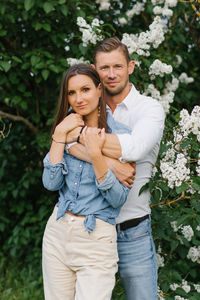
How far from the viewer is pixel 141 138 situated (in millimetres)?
2004

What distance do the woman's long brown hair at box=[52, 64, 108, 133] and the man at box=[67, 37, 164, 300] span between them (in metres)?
0.14

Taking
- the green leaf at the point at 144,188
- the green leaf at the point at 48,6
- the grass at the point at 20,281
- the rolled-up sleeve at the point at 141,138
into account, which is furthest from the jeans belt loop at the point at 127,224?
the green leaf at the point at 48,6

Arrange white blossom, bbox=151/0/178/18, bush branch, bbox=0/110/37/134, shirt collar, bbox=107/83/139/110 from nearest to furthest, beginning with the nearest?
shirt collar, bbox=107/83/139/110
white blossom, bbox=151/0/178/18
bush branch, bbox=0/110/37/134

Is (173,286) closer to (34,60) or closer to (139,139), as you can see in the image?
(139,139)

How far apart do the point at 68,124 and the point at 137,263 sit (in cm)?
86

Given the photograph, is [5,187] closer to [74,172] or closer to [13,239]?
[13,239]

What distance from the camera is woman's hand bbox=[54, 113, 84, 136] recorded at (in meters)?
2.03

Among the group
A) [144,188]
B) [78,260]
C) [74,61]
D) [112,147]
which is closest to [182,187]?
Answer: [144,188]

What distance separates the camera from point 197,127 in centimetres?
224

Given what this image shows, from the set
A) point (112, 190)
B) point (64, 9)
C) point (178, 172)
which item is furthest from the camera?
point (64, 9)

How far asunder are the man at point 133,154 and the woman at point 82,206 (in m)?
0.10

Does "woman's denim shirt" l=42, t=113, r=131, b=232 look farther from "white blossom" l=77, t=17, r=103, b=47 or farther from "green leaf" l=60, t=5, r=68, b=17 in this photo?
"green leaf" l=60, t=5, r=68, b=17

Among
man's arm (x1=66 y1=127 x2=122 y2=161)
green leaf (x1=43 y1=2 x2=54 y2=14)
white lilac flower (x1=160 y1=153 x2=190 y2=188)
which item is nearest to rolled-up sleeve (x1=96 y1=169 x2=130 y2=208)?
man's arm (x1=66 y1=127 x2=122 y2=161)

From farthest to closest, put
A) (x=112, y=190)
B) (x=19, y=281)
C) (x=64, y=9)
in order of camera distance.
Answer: (x=19, y=281), (x=64, y=9), (x=112, y=190)
